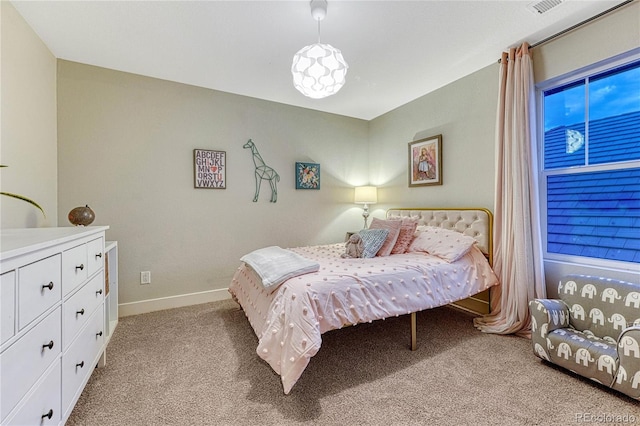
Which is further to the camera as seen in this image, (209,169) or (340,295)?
(209,169)

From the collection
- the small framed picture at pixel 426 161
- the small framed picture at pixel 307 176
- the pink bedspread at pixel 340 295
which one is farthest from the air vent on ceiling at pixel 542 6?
the small framed picture at pixel 307 176

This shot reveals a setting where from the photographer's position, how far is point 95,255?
167 centimetres

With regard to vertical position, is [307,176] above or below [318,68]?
below

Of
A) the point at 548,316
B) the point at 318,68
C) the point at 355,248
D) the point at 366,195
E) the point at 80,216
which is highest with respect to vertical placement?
the point at 318,68

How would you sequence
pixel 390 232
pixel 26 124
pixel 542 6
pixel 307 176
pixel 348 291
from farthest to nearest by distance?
pixel 307 176 → pixel 390 232 → pixel 26 124 → pixel 542 6 → pixel 348 291

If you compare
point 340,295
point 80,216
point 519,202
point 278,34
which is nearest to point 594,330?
point 519,202

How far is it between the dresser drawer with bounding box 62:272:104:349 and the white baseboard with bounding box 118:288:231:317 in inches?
48.1

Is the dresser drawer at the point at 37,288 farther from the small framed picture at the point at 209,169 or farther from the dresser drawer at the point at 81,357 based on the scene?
the small framed picture at the point at 209,169

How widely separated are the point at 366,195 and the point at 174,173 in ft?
8.41

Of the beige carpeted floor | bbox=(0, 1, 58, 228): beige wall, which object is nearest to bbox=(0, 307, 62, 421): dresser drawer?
the beige carpeted floor

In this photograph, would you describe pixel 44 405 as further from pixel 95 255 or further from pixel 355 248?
pixel 355 248

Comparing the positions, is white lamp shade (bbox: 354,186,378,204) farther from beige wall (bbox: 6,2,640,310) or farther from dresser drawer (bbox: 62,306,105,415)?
dresser drawer (bbox: 62,306,105,415)

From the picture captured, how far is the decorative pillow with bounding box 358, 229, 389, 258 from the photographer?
8.25ft

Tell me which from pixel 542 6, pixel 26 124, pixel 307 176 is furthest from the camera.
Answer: pixel 307 176
